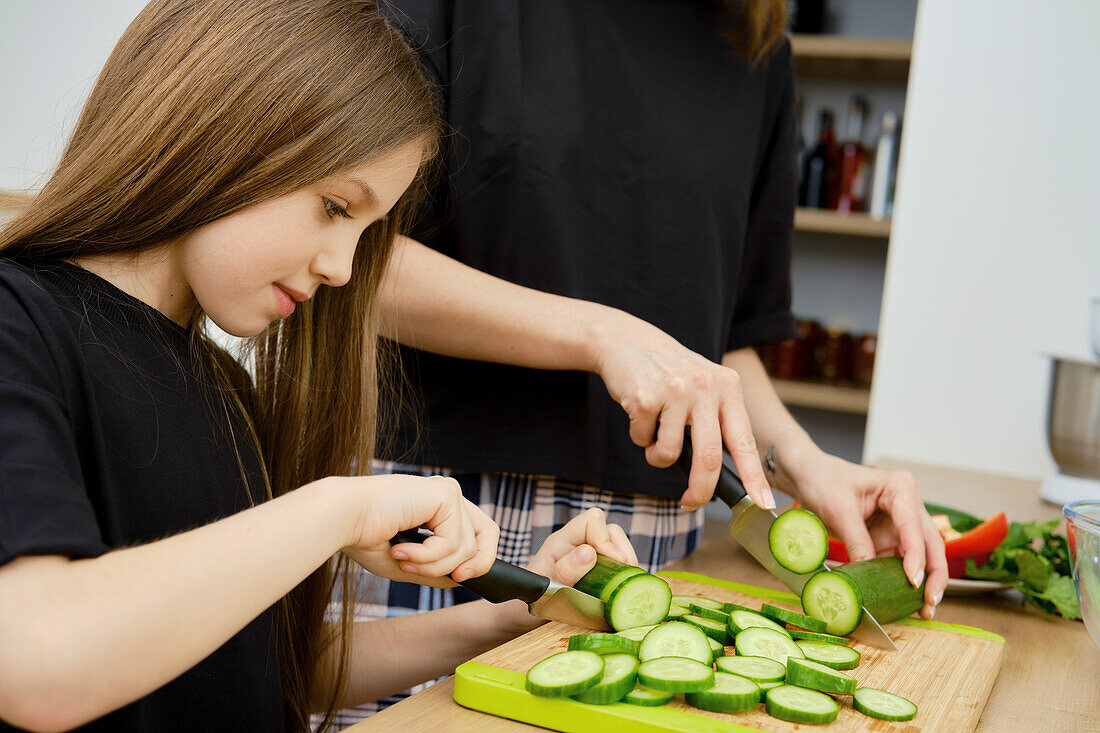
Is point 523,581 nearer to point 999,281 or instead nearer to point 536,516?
point 536,516

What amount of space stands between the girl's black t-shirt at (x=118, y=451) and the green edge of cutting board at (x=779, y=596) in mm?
510

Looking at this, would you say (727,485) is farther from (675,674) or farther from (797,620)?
(675,674)

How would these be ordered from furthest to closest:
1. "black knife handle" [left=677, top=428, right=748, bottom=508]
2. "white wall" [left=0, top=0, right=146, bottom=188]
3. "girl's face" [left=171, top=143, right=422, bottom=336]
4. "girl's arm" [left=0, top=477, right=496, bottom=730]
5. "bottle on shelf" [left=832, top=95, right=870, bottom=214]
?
1. "bottle on shelf" [left=832, top=95, right=870, bottom=214]
2. "white wall" [left=0, top=0, right=146, bottom=188]
3. "black knife handle" [left=677, top=428, right=748, bottom=508]
4. "girl's face" [left=171, top=143, right=422, bottom=336]
5. "girl's arm" [left=0, top=477, right=496, bottom=730]

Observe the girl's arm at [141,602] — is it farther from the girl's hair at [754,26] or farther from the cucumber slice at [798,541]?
the girl's hair at [754,26]

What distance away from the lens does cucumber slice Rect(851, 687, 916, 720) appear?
2.65 ft

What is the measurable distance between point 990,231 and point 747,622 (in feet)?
5.64

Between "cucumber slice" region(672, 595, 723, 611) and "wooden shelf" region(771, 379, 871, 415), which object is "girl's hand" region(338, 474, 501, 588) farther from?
"wooden shelf" region(771, 379, 871, 415)

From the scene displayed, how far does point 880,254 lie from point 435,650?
2977 millimetres

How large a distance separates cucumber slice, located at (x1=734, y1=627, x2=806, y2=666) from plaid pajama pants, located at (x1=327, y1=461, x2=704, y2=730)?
18.0 inches

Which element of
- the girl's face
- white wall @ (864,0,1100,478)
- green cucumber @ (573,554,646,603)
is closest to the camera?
the girl's face

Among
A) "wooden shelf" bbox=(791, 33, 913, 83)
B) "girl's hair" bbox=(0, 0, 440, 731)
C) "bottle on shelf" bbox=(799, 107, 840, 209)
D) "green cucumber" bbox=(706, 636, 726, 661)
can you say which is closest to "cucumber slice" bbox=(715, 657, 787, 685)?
"green cucumber" bbox=(706, 636, 726, 661)

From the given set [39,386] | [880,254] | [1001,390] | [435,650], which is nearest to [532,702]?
[435,650]

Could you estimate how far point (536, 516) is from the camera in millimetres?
1341

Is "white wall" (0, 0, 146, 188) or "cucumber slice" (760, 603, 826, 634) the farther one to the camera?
"white wall" (0, 0, 146, 188)
